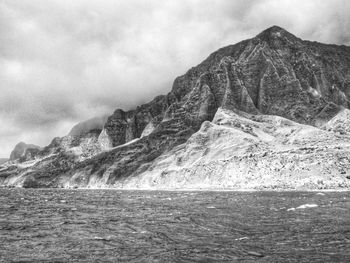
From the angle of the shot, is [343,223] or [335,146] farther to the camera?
[335,146]

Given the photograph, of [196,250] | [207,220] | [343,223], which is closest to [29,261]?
[196,250]

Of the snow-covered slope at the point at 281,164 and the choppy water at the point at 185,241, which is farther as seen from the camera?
the snow-covered slope at the point at 281,164

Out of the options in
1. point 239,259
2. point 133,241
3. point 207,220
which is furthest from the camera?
point 207,220

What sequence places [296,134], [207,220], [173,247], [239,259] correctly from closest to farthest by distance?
[239,259] < [173,247] < [207,220] < [296,134]

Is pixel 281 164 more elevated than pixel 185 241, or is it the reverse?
pixel 281 164

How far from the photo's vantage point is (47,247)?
75.3 ft

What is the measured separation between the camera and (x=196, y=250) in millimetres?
20750

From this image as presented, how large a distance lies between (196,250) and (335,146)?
147 m

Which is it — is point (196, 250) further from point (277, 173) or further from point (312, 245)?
point (277, 173)

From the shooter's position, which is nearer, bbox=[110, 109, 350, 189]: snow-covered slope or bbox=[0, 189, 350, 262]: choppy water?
bbox=[0, 189, 350, 262]: choppy water

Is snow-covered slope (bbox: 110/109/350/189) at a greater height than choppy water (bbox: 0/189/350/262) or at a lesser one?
greater

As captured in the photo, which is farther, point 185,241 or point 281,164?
point 281,164

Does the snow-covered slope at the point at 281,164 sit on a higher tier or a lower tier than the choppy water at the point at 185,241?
higher

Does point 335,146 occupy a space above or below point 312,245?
above
